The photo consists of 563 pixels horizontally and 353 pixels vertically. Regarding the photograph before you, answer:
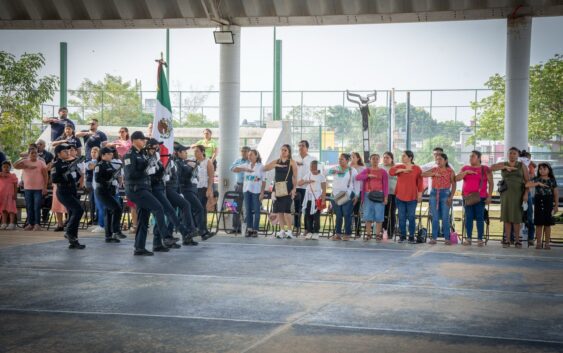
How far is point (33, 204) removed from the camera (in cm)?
1812

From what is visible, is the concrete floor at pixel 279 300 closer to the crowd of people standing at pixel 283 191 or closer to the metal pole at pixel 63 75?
the crowd of people standing at pixel 283 191

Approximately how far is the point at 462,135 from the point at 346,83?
8.43 m

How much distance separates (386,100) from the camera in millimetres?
34750

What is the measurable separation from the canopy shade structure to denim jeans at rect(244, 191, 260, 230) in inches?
186

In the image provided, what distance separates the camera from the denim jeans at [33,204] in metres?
18.0

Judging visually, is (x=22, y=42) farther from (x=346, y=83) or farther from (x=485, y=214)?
(x=485, y=214)

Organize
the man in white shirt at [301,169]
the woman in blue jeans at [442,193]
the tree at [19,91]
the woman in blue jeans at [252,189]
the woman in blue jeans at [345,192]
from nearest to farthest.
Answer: the woman in blue jeans at [442,193] → the woman in blue jeans at [345,192] → the woman in blue jeans at [252,189] → the man in white shirt at [301,169] → the tree at [19,91]

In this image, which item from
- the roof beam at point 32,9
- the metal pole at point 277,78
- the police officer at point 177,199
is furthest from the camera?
the metal pole at point 277,78

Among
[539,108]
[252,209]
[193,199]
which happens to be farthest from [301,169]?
[539,108]

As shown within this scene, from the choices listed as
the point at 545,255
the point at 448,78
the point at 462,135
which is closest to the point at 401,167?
the point at 545,255

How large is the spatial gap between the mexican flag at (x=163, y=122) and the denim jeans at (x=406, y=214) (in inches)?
195

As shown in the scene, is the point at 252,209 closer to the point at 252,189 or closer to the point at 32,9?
the point at 252,189

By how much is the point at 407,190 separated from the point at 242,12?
652 cm

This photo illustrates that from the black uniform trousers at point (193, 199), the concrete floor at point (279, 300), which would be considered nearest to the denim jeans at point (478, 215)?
the concrete floor at point (279, 300)
